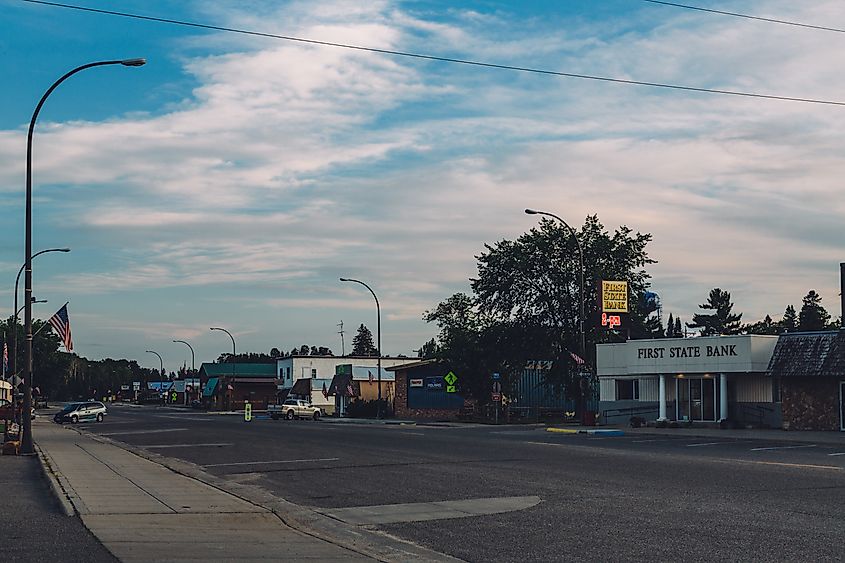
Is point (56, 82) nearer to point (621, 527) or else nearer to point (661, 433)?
point (621, 527)

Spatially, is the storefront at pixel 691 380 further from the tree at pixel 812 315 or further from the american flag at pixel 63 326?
the tree at pixel 812 315

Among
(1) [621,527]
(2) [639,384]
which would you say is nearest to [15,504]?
(1) [621,527]

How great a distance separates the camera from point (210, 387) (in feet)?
454

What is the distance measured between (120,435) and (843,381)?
1280 inches

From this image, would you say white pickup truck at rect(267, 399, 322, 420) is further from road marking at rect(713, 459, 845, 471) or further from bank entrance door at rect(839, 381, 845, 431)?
road marking at rect(713, 459, 845, 471)

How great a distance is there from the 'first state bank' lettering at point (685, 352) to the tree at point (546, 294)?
12905 millimetres

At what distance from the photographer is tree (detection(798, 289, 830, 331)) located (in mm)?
117688

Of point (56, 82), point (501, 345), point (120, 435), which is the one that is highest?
point (56, 82)

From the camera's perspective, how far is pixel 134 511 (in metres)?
15.3

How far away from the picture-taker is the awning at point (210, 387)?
450 feet

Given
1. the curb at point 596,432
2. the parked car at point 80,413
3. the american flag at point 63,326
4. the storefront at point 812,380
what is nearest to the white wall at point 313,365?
the parked car at point 80,413

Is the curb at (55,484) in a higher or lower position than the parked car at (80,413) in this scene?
higher

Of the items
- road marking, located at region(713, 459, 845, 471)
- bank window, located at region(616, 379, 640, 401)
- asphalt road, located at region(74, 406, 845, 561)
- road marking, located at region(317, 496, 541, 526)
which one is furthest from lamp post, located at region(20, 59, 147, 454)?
bank window, located at region(616, 379, 640, 401)

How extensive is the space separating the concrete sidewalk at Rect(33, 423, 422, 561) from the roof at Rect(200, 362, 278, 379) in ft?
386
